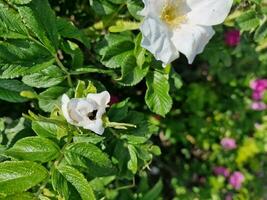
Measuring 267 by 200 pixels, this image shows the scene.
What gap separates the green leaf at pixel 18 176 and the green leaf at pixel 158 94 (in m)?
0.29

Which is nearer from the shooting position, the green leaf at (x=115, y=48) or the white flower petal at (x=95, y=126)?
the white flower petal at (x=95, y=126)

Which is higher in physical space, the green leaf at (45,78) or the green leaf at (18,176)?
the green leaf at (45,78)

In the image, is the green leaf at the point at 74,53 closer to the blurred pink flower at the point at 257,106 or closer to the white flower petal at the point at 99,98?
the white flower petal at the point at 99,98

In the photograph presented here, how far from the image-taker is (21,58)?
1.13 meters

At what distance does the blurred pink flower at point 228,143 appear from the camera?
2334mm

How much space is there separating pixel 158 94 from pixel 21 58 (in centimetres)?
31

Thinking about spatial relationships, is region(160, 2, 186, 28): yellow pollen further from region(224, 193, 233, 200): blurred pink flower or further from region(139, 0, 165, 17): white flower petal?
region(224, 193, 233, 200): blurred pink flower

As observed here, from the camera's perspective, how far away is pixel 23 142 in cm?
110

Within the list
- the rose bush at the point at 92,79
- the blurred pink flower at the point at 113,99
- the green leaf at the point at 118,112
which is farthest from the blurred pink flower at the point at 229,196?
the green leaf at the point at 118,112

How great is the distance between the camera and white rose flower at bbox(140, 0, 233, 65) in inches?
42.6

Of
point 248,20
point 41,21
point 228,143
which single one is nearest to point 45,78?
point 41,21

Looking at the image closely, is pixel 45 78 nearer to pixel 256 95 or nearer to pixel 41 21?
pixel 41 21

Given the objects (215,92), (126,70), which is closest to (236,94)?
(215,92)

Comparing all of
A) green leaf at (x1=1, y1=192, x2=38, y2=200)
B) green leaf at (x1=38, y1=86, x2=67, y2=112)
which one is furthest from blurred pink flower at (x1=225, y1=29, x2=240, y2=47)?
green leaf at (x1=1, y1=192, x2=38, y2=200)
